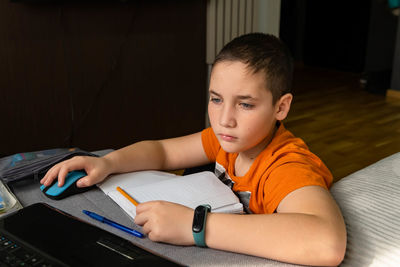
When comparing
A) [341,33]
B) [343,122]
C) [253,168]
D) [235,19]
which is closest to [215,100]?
[253,168]

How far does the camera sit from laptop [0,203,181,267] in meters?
0.55

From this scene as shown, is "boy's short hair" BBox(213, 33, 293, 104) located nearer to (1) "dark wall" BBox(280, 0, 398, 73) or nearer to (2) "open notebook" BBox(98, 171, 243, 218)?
(2) "open notebook" BBox(98, 171, 243, 218)

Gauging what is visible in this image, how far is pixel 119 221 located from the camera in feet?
2.37

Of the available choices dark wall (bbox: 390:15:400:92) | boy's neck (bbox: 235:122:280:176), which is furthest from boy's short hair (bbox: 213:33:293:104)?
dark wall (bbox: 390:15:400:92)

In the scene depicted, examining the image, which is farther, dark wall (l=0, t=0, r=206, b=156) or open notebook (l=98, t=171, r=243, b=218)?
dark wall (l=0, t=0, r=206, b=156)

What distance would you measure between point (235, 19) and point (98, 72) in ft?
3.14

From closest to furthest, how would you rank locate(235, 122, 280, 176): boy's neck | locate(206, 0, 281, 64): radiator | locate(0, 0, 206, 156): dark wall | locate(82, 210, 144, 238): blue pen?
1. locate(82, 210, 144, 238): blue pen
2. locate(235, 122, 280, 176): boy's neck
3. locate(0, 0, 206, 156): dark wall
4. locate(206, 0, 281, 64): radiator

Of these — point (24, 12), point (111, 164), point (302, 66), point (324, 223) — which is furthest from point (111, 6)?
point (302, 66)

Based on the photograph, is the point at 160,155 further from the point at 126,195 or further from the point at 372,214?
the point at 372,214

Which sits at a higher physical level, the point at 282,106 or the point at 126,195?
the point at 282,106

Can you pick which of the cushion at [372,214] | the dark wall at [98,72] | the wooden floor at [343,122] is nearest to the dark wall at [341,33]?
the wooden floor at [343,122]

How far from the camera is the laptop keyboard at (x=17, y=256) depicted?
1.81ft

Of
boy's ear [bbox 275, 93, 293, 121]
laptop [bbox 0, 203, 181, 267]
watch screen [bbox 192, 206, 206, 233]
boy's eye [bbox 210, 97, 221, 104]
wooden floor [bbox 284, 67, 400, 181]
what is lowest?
wooden floor [bbox 284, 67, 400, 181]

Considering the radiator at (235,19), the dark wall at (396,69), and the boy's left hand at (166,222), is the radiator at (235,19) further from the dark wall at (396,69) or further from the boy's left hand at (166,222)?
the boy's left hand at (166,222)
